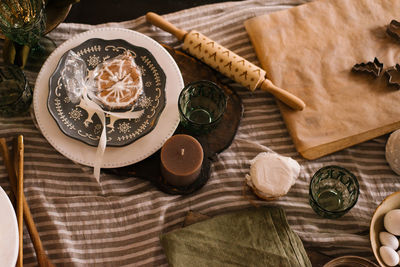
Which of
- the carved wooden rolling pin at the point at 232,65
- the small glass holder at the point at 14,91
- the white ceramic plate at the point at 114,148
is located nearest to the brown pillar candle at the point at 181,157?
the white ceramic plate at the point at 114,148

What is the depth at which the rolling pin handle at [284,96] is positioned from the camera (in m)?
0.80

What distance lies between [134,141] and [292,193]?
0.98 feet

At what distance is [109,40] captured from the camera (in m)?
0.81

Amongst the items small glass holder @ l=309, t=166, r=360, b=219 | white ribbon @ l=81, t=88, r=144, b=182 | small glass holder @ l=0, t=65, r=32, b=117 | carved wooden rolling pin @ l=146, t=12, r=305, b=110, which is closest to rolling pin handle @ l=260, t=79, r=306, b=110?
carved wooden rolling pin @ l=146, t=12, r=305, b=110

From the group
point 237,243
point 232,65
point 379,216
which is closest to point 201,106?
point 232,65

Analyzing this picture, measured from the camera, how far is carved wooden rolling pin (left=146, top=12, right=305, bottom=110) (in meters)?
0.81

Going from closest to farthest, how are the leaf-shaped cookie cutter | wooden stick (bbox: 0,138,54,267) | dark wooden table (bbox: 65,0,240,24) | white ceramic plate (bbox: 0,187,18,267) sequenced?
1. white ceramic plate (bbox: 0,187,18,267)
2. wooden stick (bbox: 0,138,54,267)
3. the leaf-shaped cookie cutter
4. dark wooden table (bbox: 65,0,240,24)

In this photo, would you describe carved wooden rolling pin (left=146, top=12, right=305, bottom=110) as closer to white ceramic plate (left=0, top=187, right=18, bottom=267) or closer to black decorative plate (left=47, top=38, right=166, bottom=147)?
Answer: black decorative plate (left=47, top=38, right=166, bottom=147)

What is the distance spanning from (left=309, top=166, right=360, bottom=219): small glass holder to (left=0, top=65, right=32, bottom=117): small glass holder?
533 mm

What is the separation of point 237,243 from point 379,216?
24 centimetres

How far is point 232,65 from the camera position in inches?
Answer: 31.9

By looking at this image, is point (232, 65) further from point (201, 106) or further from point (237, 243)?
point (237, 243)

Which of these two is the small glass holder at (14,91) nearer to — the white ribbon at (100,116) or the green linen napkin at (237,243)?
the white ribbon at (100,116)

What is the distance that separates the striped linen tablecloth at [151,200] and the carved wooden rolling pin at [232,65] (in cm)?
5
